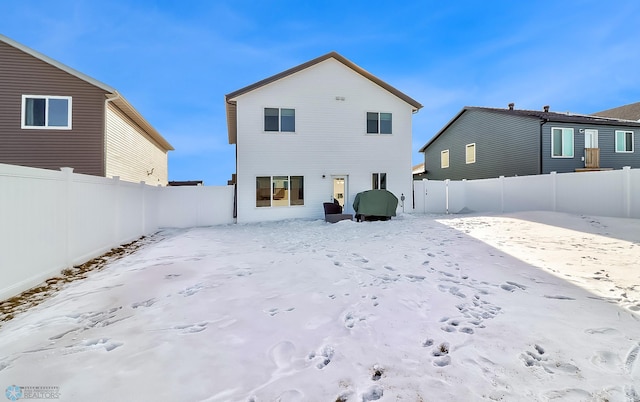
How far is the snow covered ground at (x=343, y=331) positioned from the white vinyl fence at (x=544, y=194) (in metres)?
5.99

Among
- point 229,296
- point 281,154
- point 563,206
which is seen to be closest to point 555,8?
point 563,206

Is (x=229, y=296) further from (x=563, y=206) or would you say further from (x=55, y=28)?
(x=55, y=28)

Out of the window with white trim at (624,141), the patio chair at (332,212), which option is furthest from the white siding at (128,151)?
the window with white trim at (624,141)

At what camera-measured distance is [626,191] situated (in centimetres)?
945

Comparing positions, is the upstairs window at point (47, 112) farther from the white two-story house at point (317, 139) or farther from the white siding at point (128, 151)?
the white two-story house at point (317, 139)

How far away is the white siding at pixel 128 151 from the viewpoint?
A: 11953 millimetres

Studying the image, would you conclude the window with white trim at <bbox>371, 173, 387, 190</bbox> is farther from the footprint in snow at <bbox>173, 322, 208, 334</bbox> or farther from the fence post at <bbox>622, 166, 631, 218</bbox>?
the footprint in snow at <bbox>173, 322, 208, 334</bbox>

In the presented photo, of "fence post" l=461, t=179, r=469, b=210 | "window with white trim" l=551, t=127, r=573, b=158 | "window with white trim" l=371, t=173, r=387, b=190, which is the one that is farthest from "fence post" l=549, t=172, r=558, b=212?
"window with white trim" l=371, t=173, r=387, b=190

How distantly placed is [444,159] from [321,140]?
47.7 ft

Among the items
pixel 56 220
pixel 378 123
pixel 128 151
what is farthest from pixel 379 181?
pixel 128 151

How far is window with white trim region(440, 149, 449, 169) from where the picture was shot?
915 inches

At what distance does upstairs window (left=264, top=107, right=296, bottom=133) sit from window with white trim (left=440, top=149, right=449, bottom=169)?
15.4 metres

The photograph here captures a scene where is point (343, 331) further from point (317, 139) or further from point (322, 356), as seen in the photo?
point (317, 139)

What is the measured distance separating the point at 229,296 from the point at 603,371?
3.89 m
